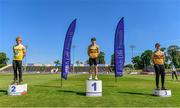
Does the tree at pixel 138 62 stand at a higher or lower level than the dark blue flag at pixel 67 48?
higher

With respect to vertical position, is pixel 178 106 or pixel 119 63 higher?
pixel 119 63

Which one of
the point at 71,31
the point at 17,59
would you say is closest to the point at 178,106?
the point at 17,59

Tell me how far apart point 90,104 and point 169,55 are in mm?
162814

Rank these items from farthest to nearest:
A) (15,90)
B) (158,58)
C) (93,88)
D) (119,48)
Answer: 1. (119,48)
2. (158,58)
3. (15,90)
4. (93,88)

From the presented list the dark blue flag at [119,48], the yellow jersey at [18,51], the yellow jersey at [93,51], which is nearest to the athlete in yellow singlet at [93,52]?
the yellow jersey at [93,51]

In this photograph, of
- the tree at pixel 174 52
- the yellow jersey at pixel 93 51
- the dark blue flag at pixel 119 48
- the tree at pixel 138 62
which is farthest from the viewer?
the tree at pixel 138 62

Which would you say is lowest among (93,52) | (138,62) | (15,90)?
(15,90)

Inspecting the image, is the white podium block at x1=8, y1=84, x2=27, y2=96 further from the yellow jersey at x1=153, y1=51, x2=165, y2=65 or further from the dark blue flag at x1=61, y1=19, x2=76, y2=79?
the dark blue flag at x1=61, y1=19, x2=76, y2=79

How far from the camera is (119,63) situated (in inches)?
809

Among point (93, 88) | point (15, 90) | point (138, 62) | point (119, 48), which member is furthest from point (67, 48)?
point (138, 62)

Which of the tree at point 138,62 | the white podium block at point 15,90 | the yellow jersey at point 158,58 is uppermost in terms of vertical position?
the tree at point 138,62

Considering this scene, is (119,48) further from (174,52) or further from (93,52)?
(174,52)

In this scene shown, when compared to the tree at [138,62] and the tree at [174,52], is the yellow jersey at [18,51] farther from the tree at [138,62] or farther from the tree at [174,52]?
A: the tree at [138,62]

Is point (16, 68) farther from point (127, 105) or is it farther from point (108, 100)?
point (127, 105)
